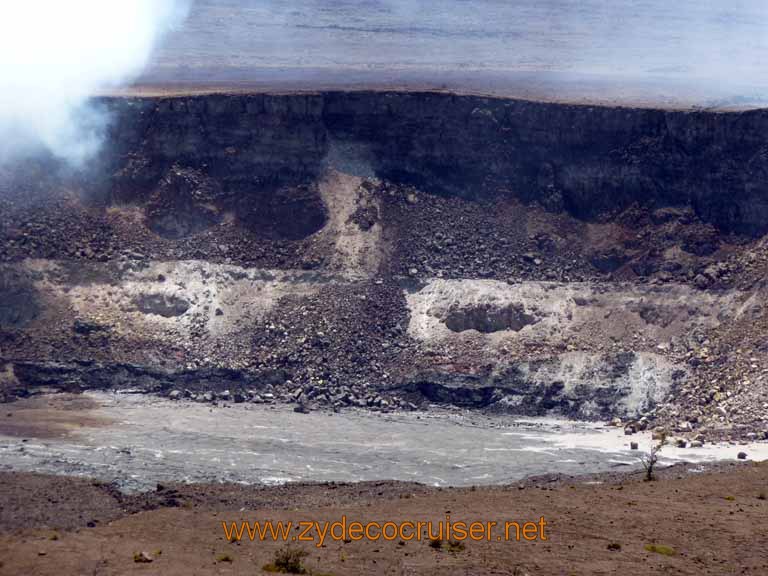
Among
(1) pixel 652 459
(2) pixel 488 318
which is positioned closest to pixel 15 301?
(2) pixel 488 318

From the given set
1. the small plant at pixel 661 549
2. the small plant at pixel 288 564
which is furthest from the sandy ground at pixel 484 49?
the small plant at pixel 288 564

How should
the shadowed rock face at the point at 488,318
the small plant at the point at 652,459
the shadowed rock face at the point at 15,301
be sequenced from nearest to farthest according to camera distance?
1. the small plant at the point at 652,459
2. the shadowed rock face at the point at 15,301
3. the shadowed rock face at the point at 488,318

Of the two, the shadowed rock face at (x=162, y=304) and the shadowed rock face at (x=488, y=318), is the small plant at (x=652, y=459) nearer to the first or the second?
the shadowed rock face at (x=488, y=318)

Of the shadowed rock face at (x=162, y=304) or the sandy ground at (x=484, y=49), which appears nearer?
the shadowed rock face at (x=162, y=304)

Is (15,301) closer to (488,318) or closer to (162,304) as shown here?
(162,304)

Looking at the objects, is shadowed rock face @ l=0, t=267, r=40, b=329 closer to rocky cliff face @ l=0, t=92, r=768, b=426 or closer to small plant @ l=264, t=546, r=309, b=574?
rocky cliff face @ l=0, t=92, r=768, b=426

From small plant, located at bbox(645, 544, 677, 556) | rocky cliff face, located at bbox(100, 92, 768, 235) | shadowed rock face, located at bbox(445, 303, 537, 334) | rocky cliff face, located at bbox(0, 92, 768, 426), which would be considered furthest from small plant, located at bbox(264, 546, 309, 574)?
rocky cliff face, located at bbox(100, 92, 768, 235)

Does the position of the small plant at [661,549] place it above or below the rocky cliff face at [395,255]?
below

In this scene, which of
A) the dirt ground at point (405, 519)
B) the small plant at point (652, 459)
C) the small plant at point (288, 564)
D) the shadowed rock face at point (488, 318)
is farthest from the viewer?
the shadowed rock face at point (488, 318)
